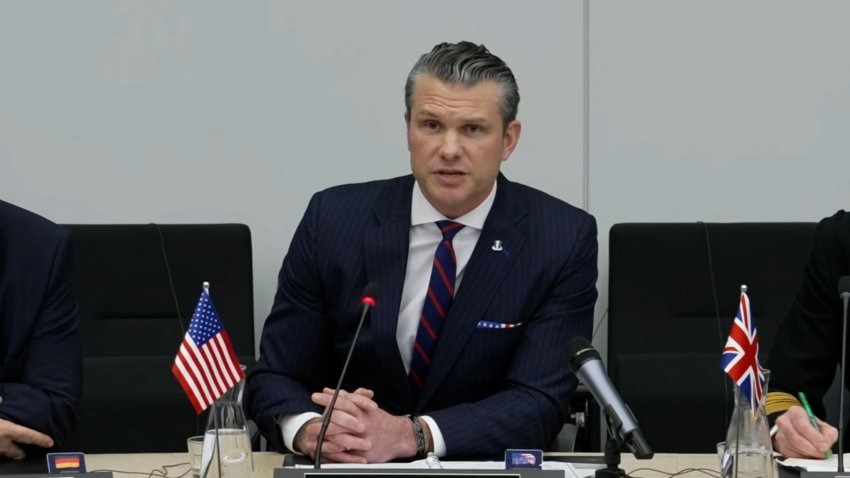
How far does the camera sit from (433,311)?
3.45 metres

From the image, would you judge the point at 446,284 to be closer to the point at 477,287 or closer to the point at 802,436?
the point at 477,287

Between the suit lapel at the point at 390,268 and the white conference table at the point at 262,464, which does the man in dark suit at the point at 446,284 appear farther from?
the white conference table at the point at 262,464

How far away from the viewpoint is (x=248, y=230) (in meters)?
4.73

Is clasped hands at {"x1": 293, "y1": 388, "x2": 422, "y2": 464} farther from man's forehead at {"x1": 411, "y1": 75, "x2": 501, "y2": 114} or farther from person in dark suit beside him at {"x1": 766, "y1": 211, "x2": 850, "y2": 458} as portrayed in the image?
person in dark suit beside him at {"x1": 766, "y1": 211, "x2": 850, "y2": 458}

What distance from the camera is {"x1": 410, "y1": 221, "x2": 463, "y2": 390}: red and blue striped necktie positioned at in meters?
3.45

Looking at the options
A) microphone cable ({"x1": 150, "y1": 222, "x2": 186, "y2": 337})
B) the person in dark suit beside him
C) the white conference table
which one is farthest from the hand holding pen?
microphone cable ({"x1": 150, "y1": 222, "x2": 186, "y2": 337})

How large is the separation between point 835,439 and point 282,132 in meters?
2.68

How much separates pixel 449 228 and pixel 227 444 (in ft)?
3.67

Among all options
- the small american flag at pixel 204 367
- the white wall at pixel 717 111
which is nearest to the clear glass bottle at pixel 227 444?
the small american flag at pixel 204 367

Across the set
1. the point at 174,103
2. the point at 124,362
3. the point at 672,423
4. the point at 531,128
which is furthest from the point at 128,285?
the point at 672,423

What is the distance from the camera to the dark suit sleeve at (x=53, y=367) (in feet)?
10.5

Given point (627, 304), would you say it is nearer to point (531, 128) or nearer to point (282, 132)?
point (531, 128)

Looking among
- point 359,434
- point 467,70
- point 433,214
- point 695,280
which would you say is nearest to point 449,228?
point 433,214

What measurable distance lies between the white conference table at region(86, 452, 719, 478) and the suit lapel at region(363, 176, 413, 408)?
1.37ft
